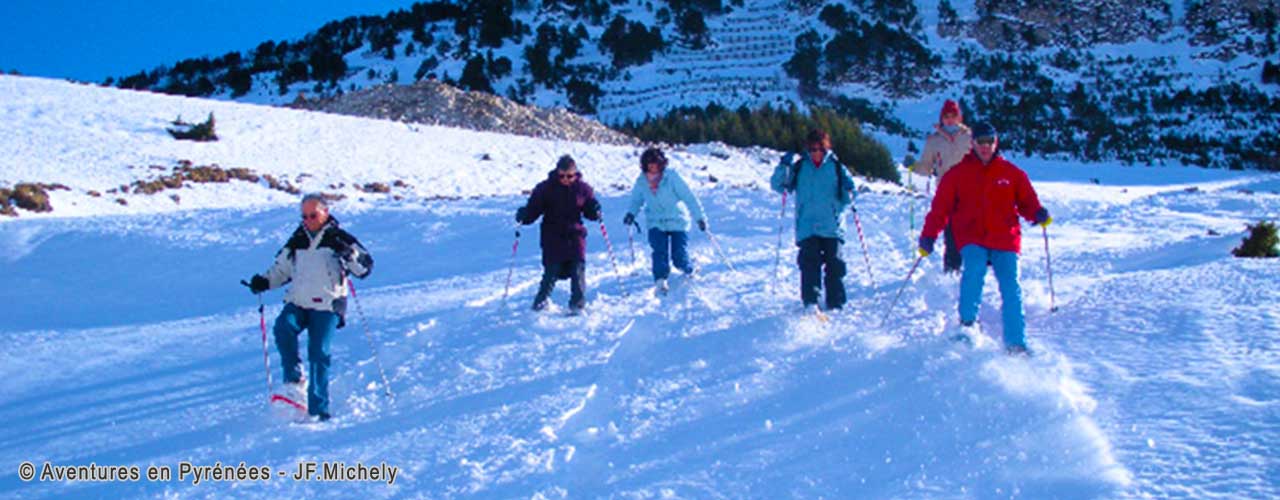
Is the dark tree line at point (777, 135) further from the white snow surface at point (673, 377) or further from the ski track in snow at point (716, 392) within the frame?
the ski track in snow at point (716, 392)

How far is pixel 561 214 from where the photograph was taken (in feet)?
27.9

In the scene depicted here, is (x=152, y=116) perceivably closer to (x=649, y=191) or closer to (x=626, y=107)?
(x=649, y=191)

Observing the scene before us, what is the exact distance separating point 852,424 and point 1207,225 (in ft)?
39.9

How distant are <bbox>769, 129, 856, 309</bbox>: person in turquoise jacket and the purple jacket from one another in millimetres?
1815

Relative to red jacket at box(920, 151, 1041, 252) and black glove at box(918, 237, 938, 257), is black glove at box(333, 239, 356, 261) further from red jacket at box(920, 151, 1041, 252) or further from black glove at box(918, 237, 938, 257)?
red jacket at box(920, 151, 1041, 252)

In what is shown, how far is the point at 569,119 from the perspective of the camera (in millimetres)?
41219

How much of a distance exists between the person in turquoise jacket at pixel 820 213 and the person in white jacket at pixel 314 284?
3580 millimetres

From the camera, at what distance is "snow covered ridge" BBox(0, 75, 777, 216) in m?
19.9

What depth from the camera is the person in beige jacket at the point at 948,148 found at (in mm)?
9469

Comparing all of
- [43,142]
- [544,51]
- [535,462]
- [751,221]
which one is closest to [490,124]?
[43,142]

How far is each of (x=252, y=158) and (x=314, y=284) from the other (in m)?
19.6

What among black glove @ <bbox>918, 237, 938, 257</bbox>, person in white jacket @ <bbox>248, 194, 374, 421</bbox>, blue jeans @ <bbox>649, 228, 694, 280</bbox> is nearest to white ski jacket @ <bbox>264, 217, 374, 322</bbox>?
person in white jacket @ <bbox>248, 194, 374, 421</bbox>

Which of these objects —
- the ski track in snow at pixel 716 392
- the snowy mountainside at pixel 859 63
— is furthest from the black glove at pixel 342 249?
the snowy mountainside at pixel 859 63

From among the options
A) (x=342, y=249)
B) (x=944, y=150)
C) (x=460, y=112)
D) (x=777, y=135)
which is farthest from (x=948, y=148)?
(x=777, y=135)
